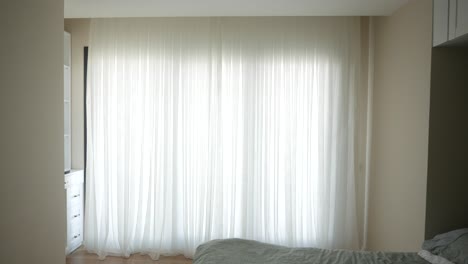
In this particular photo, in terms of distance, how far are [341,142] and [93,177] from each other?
2.85 meters

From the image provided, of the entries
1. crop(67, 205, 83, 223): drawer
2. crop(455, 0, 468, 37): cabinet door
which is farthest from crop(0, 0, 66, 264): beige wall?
crop(455, 0, 468, 37): cabinet door

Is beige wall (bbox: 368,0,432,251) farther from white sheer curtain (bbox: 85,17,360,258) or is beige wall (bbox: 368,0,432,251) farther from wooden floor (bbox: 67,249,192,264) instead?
wooden floor (bbox: 67,249,192,264)

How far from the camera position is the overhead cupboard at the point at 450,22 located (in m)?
1.80

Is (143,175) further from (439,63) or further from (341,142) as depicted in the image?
(439,63)

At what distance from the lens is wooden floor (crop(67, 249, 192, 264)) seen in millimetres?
3080

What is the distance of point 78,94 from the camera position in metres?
3.36

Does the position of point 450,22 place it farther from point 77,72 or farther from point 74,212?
point 74,212

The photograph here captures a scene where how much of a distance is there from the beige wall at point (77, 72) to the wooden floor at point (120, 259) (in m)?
1.29

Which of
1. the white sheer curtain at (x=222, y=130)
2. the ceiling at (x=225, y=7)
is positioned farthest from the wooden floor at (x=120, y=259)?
the ceiling at (x=225, y=7)

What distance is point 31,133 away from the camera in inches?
74.7

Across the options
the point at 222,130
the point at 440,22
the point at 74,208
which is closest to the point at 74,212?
the point at 74,208

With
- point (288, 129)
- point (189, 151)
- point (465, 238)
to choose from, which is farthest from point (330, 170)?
point (189, 151)

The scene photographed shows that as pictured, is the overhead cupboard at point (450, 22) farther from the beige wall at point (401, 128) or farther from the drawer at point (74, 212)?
the drawer at point (74, 212)

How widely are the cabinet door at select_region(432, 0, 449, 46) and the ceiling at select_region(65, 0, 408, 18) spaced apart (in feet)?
1.39
